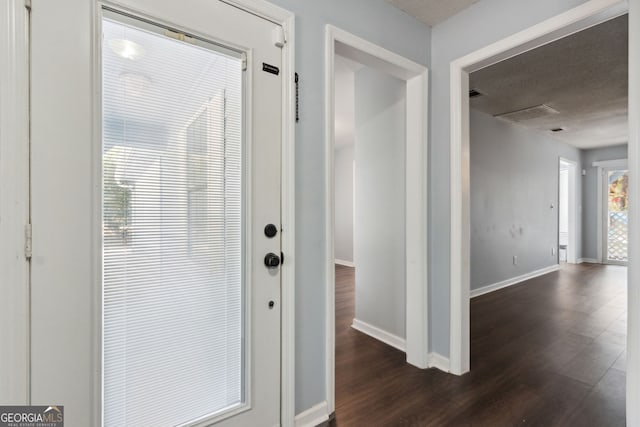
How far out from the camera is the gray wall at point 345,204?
269 inches

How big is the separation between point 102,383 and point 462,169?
2318 millimetres

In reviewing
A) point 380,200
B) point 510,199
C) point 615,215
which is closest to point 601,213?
point 615,215

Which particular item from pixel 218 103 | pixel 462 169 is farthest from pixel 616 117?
pixel 218 103

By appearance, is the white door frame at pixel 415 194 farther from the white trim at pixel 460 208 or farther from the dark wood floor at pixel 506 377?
the dark wood floor at pixel 506 377

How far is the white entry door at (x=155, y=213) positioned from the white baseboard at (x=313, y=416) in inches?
6.3

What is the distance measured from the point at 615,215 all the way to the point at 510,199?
4115 mm

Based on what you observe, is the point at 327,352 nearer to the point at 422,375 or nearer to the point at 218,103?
the point at 422,375

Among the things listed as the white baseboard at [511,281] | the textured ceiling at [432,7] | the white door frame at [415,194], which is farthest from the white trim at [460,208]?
the white baseboard at [511,281]

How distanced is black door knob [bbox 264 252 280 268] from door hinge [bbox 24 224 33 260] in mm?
856

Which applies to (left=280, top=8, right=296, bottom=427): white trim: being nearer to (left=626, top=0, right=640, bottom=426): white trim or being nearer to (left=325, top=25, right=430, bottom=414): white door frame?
(left=325, top=25, right=430, bottom=414): white door frame

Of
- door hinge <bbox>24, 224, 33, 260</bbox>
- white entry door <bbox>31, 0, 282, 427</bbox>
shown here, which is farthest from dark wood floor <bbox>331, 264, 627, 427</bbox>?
door hinge <bbox>24, 224, 33, 260</bbox>

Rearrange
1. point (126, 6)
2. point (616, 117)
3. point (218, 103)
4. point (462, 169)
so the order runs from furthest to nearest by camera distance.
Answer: point (616, 117) → point (462, 169) → point (218, 103) → point (126, 6)

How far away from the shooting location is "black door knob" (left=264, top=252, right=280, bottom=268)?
1440 mm

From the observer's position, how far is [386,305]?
269 centimetres
